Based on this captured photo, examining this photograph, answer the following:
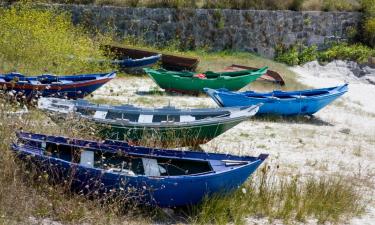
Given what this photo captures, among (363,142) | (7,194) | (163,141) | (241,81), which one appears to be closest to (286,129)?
(363,142)

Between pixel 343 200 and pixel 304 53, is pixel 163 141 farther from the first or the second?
pixel 304 53

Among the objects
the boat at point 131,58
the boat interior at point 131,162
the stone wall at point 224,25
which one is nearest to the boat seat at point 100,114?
the boat interior at point 131,162

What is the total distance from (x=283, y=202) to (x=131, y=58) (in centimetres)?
1178

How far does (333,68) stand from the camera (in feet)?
80.7

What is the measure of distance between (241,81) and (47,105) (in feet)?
26.8

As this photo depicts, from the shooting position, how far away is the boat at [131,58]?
17.6 meters

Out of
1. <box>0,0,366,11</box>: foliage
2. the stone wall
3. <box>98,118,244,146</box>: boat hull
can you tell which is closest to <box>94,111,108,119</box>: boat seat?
<box>98,118,244,146</box>: boat hull

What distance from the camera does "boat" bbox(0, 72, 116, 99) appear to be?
1146 cm

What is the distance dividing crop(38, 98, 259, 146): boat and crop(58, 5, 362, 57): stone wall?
1127cm

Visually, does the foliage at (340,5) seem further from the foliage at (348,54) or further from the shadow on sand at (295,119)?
the shadow on sand at (295,119)

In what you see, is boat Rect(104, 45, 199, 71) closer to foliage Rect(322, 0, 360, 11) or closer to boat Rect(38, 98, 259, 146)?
boat Rect(38, 98, 259, 146)

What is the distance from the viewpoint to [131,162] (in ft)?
24.7

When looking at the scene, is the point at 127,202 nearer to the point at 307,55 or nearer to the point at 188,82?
the point at 188,82

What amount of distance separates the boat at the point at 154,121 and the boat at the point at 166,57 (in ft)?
27.2
